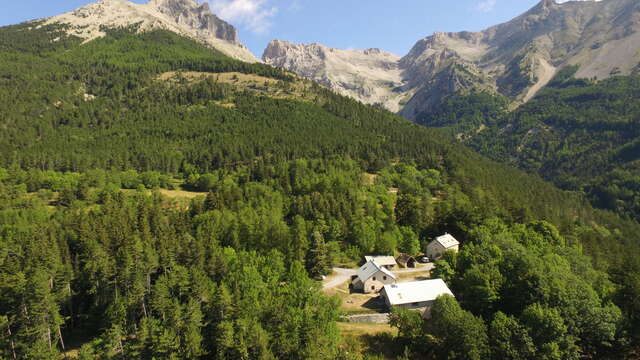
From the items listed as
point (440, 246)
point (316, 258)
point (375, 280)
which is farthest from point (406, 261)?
point (316, 258)

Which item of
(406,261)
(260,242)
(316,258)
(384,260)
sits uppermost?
(260,242)

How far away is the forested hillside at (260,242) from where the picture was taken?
37062mm

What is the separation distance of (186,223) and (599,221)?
475 feet

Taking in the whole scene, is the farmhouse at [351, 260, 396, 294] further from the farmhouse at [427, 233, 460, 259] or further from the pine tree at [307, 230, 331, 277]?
the farmhouse at [427, 233, 460, 259]

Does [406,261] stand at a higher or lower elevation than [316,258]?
lower

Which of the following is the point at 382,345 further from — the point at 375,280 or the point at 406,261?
the point at 406,261

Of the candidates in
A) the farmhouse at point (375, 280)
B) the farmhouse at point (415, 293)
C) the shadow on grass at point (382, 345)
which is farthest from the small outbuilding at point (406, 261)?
the shadow on grass at point (382, 345)

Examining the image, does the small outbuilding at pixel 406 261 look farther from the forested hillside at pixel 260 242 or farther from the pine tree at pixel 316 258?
the pine tree at pixel 316 258

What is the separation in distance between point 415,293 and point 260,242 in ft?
92.3

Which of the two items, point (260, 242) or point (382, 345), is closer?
point (382, 345)

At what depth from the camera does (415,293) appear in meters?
50.5

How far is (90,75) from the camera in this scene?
19925 cm

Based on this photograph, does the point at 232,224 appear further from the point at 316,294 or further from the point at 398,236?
the point at 398,236

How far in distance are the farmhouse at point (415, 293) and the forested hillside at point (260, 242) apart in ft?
12.2
